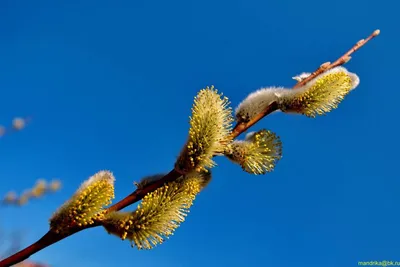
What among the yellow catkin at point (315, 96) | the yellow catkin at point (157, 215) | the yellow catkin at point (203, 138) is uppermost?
the yellow catkin at point (315, 96)

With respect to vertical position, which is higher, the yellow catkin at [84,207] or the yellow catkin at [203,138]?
the yellow catkin at [203,138]

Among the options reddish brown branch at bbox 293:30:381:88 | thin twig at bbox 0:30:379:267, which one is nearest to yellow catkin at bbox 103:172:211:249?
thin twig at bbox 0:30:379:267

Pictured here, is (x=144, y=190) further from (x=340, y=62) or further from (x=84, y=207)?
(x=340, y=62)

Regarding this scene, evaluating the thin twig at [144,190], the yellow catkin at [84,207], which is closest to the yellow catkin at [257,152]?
the thin twig at [144,190]

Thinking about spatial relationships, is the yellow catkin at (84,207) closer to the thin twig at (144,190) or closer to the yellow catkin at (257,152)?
the thin twig at (144,190)

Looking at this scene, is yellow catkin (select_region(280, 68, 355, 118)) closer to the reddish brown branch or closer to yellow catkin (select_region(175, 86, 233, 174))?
the reddish brown branch

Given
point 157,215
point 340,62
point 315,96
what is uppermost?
point 340,62

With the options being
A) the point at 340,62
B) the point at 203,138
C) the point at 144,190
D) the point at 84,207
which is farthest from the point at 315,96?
the point at 84,207
